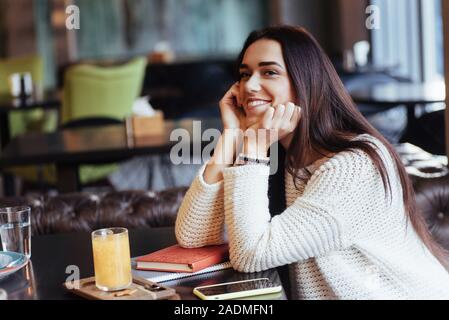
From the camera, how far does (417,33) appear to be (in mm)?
6949

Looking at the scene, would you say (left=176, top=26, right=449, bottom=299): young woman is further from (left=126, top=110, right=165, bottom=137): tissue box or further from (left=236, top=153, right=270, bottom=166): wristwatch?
(left=126, top=110, right=165, bottom=137): tissue box

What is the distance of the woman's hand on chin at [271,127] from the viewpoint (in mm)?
1710

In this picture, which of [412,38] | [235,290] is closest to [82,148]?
[235,290]

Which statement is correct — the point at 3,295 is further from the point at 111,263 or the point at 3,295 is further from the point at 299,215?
the point at 299,215

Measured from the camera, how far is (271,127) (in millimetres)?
1728

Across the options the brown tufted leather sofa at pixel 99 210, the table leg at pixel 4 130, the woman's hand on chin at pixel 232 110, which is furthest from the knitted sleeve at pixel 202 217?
the table leg at pixel 4 130

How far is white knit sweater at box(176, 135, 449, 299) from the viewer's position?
5.21 ft

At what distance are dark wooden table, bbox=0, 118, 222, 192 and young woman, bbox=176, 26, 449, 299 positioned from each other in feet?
5.65

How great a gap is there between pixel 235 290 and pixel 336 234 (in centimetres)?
28
